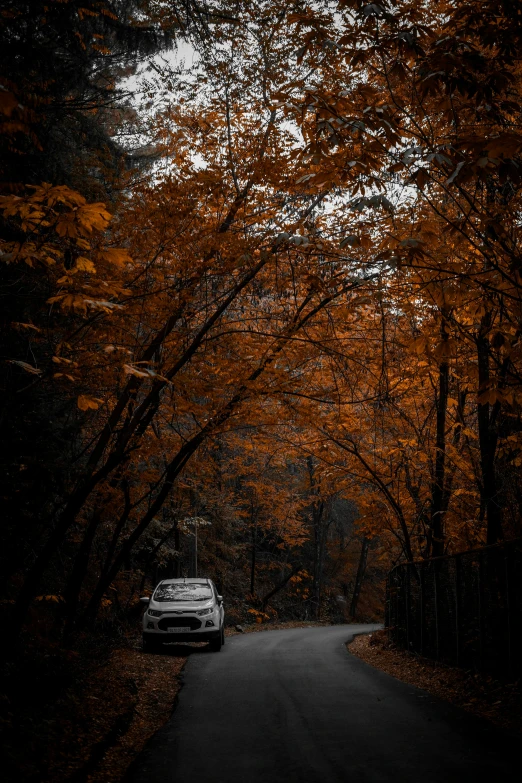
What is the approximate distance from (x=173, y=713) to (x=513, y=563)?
474cm

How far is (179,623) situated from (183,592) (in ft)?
4.10

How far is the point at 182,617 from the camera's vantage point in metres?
13.8

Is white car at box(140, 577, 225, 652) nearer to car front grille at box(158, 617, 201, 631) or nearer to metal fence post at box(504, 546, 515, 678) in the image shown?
car front grille at box(158, 617, 201, 631)

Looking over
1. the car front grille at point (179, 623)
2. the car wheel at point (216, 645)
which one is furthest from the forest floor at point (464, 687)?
the car front grille at point (179, 623)

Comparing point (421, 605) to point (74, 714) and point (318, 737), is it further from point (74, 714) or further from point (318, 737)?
point (74, 714)

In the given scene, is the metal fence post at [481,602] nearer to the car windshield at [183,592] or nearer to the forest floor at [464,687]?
the forest floor at [464,687]

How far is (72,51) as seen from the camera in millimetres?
7520

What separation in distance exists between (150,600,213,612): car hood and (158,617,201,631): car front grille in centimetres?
19

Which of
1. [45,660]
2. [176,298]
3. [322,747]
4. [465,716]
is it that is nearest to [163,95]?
A: [176,298]

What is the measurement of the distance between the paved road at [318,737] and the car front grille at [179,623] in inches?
149

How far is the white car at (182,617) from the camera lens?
1352cm

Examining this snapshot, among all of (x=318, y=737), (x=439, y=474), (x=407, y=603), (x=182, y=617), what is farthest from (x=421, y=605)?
(x=318, y=737)

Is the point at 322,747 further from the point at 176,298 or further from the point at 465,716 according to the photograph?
the point at 176,298

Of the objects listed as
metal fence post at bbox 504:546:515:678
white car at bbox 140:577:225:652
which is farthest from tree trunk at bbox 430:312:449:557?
white car at bbox 140:577:225:652
